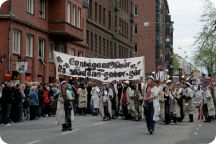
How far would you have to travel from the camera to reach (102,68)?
3234 centimetres

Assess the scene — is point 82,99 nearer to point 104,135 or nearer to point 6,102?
point 6,102

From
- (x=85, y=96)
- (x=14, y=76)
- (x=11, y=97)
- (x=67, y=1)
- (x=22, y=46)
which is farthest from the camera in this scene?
(x=67, y=1)

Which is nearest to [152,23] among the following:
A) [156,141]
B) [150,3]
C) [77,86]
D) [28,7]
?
[150,3]

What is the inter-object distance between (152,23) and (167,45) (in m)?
28.7

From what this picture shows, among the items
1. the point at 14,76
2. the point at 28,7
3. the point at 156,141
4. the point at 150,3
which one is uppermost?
the point at 150,3

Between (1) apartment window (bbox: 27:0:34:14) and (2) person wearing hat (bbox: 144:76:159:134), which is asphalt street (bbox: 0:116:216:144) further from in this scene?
(1) apartment window (bbox: 27:0:34:14)

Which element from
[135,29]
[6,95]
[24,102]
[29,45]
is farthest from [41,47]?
[135,29]

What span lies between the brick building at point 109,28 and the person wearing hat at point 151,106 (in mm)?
40297

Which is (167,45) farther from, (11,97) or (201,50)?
(11,97)

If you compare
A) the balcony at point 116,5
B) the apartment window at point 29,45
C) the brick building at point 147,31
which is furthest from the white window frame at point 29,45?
the brick building at point 147,31

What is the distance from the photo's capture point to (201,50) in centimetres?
4600

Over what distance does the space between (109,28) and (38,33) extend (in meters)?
27.5

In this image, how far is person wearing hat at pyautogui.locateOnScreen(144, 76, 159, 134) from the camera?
20.7m

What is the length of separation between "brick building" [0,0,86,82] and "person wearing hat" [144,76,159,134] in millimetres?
19569
